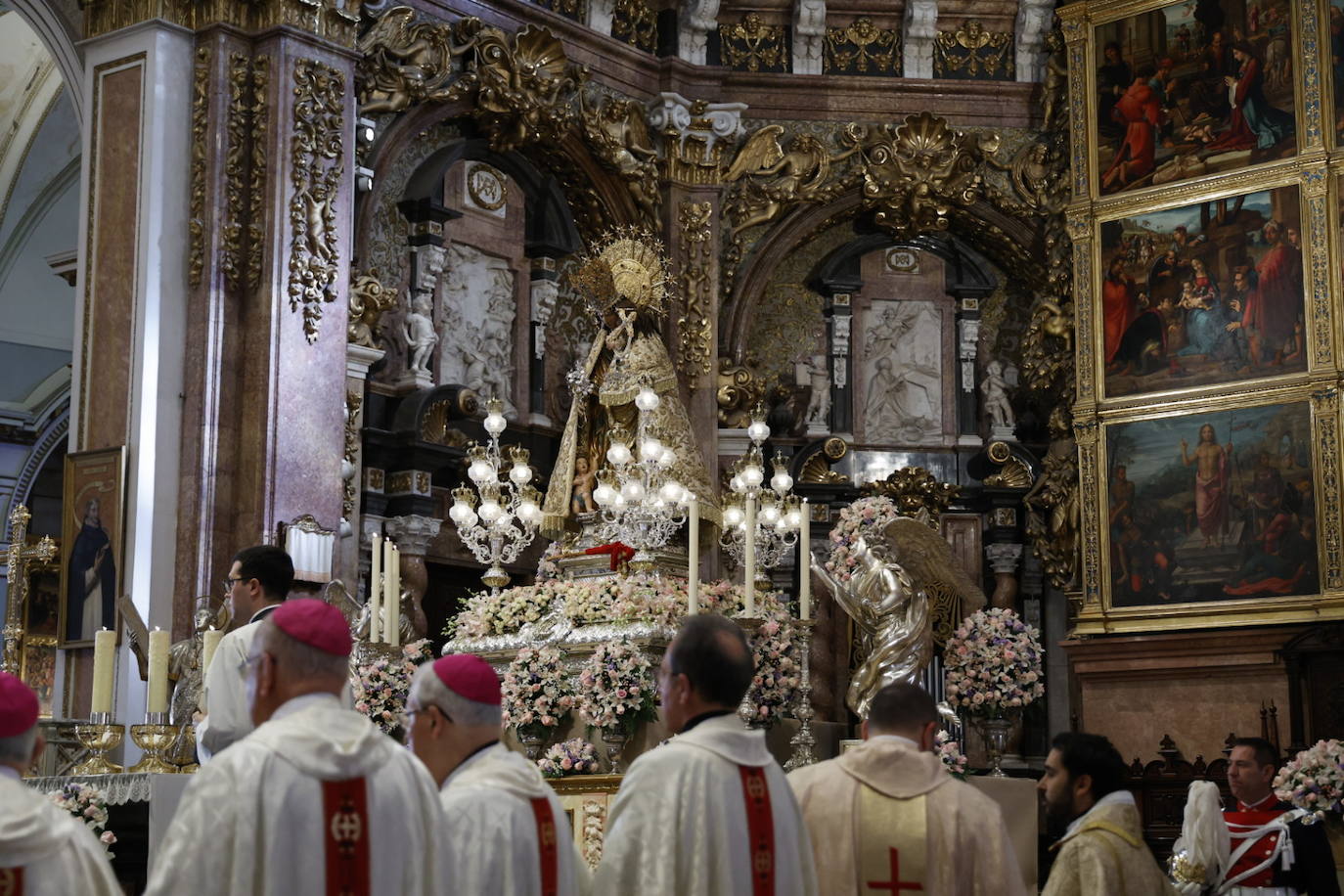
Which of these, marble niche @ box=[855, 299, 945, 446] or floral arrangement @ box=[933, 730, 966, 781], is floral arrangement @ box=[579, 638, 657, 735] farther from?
marble niche @ box=[855, 299, 945, 446]

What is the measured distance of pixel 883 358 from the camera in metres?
17.9

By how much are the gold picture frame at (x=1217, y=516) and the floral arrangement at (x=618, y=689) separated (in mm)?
7580

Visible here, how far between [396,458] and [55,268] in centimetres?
321

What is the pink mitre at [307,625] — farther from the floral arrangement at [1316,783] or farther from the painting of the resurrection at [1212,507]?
the painting of the resurrection at [1212,507]

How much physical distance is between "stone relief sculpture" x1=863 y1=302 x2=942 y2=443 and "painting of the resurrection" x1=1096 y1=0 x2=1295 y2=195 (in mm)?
2254

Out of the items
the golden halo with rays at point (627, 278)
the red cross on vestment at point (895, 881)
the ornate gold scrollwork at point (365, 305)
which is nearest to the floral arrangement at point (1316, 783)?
the red cross on vestment at point (895, 881)

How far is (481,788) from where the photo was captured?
4684mm

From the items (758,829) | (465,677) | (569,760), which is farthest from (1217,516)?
(465,677)

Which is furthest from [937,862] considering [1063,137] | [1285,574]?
[1063,137]

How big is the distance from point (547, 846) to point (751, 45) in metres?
13.6

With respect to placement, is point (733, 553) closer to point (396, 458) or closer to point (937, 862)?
point (396, 458)

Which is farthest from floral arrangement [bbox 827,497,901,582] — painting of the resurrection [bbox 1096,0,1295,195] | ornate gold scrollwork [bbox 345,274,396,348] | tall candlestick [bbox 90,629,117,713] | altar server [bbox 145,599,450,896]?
altar server [bbox 145,599,450,896]

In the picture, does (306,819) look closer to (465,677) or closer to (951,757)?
(465,677)

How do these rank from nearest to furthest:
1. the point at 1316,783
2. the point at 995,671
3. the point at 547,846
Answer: the point at 547,846 → the point at 1316,783 → the point at 995,671
